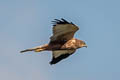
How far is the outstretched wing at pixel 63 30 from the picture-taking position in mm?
31016

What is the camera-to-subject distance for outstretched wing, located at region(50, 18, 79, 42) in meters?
31.0

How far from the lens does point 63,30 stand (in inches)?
1249

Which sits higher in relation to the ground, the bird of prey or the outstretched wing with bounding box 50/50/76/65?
the bird of prey

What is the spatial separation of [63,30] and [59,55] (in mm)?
2831

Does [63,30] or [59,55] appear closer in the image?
[63,30]

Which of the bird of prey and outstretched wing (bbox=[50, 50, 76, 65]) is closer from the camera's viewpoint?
the bird of prey

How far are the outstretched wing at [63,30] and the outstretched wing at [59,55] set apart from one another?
5.51 ft

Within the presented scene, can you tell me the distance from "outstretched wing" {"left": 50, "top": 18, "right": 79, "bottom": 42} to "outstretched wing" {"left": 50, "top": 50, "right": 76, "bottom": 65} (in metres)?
1.68

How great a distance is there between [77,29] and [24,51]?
2.82 meters

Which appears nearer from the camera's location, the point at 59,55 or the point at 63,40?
the point at 63,40

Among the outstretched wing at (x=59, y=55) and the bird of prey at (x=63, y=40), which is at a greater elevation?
the bird of prey at (x=63, y=40)

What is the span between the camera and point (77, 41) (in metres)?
32.8

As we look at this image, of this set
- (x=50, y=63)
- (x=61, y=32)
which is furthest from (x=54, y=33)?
(x=50, y=63)

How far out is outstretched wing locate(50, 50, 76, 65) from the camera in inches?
1333
